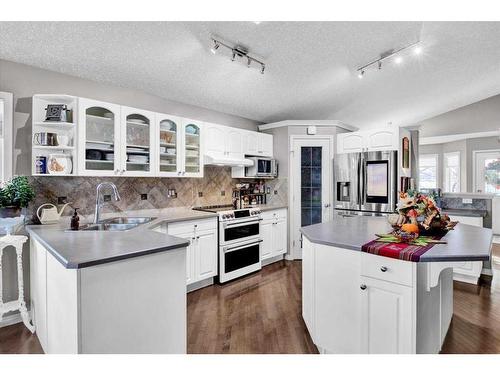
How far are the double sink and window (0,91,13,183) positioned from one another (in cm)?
83

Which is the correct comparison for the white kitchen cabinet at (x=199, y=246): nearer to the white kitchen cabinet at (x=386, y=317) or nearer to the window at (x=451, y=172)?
the white kitchen cabinet at (x=386, y=317)

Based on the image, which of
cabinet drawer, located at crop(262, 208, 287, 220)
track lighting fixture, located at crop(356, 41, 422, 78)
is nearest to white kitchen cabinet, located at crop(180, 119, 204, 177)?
cabinet drawer, located at crop(262, 208, 287, 220)

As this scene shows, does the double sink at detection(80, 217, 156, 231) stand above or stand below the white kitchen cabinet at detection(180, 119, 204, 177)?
below

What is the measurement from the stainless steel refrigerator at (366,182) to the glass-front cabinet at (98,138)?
10.2 ft

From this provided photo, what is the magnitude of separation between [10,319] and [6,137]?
158 centimetres

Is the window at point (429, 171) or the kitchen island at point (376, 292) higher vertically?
the window at point (429, 171)

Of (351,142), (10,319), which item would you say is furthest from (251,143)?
(10,319)

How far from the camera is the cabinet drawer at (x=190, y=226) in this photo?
9.73ft

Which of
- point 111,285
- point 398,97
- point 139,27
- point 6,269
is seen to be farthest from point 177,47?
point 398,97

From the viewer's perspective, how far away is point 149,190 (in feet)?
11.4

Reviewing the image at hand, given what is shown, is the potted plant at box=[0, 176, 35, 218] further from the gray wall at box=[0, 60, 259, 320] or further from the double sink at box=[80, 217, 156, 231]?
the double sink at box=[80, 217, 156, 231]

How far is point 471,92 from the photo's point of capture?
4793 millimetres

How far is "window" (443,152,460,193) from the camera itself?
7184 mm

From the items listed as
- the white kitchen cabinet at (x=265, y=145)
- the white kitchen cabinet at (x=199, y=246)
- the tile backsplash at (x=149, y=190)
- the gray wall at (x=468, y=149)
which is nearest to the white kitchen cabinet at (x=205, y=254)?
the white kitchen cabinet at (x=199, y=246)
